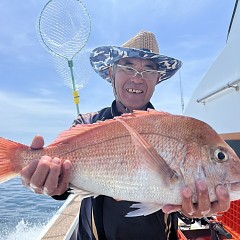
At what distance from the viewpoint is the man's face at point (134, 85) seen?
7.43 feet

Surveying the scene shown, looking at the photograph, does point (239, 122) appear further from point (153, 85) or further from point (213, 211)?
point (213, 211)

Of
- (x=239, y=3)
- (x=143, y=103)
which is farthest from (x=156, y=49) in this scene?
(x=239, y=3)

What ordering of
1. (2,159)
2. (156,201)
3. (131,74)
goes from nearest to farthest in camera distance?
1. (156,201)
2. (2,159)
3. (131,74)

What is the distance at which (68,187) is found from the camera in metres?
1.63

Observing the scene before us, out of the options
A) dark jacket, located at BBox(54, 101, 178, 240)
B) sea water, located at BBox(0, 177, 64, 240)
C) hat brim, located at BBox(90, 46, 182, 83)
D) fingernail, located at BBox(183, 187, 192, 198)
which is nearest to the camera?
fingernail, located at BBox(183, 187, 192, 198)

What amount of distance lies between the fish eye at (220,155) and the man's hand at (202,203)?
0.44 feet

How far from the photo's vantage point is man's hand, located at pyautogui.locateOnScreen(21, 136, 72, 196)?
1.54 metres

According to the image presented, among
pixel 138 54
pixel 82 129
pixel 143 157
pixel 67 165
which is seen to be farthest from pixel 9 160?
pixel 138 54

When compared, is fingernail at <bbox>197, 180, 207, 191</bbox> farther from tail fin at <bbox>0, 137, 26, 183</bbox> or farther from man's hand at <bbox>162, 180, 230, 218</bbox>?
tail fin at <bbox>0, 137, 26, 183</bbox>

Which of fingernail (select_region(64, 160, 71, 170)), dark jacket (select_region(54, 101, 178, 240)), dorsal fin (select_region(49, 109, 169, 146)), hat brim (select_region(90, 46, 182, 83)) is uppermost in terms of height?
hat brim (select_region(90, 46, 182, 83))

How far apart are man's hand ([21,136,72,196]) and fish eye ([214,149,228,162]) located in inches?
29.7

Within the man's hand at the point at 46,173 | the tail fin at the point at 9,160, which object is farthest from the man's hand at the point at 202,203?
the tail fin at the point at 9,160

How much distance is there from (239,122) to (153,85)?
2437 millimetres

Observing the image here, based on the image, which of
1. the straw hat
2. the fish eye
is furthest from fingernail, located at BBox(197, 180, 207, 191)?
the straw hat
